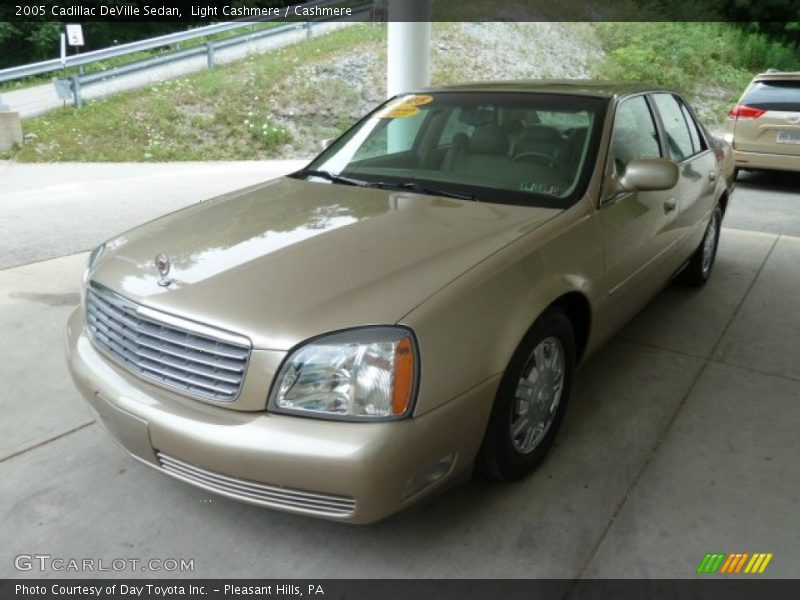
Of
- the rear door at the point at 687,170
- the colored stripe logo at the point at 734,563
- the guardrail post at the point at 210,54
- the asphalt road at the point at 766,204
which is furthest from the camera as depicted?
the guardrail post at the point at 210,54

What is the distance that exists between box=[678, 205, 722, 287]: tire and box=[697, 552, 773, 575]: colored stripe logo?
269 cm

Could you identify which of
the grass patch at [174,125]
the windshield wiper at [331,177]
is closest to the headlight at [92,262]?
the windshield wiper at [331,177]

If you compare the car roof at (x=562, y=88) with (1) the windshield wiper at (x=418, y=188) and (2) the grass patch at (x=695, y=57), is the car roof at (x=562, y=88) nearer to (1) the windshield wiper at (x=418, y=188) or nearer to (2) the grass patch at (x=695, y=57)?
(1) the windshield wiper at (x=418, y=188)

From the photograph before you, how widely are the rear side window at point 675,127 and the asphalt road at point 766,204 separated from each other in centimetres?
300

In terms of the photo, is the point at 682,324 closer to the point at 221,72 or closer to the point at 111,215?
the point at 111,215

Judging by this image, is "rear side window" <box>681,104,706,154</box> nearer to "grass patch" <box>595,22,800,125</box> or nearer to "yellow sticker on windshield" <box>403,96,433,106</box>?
"yellow sticker on windshield" <box>403,96,433,106</box>

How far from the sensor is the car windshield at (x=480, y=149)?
3.09m

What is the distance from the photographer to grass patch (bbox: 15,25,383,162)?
10.8 metres

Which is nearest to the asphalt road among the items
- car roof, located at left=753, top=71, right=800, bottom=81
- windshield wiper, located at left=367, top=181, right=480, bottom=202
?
car roof, located at left=753, top=71, right=800, bottom=81

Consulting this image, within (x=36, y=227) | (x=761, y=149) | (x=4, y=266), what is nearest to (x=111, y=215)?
(x=36, y=227)

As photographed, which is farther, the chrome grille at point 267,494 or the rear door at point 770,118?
the rear door at point 770,118

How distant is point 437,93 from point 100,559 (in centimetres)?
276

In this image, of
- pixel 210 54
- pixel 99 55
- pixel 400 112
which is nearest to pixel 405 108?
pixel 400 112

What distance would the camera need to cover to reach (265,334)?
2078 mm
